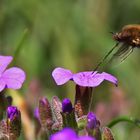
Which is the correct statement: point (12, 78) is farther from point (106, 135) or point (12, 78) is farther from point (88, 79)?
point (106, 135)

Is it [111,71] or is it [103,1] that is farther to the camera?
[103,1]

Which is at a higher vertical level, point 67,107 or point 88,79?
point 88,79

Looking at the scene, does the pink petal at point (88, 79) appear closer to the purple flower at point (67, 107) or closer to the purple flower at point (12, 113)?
the purple flower at point (67, 107)

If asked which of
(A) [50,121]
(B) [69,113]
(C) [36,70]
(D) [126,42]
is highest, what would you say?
(D) [126,42]

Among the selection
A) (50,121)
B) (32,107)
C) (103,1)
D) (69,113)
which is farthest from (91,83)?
(103,1)

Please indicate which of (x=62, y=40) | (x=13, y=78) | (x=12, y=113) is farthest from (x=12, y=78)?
(x=62, y=40)

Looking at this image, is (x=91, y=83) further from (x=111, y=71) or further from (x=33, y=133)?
(x=111, y=71)

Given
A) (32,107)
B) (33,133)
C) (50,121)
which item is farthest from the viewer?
(32,107)

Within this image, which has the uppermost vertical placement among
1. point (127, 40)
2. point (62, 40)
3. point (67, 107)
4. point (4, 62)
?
point (127, 40)
